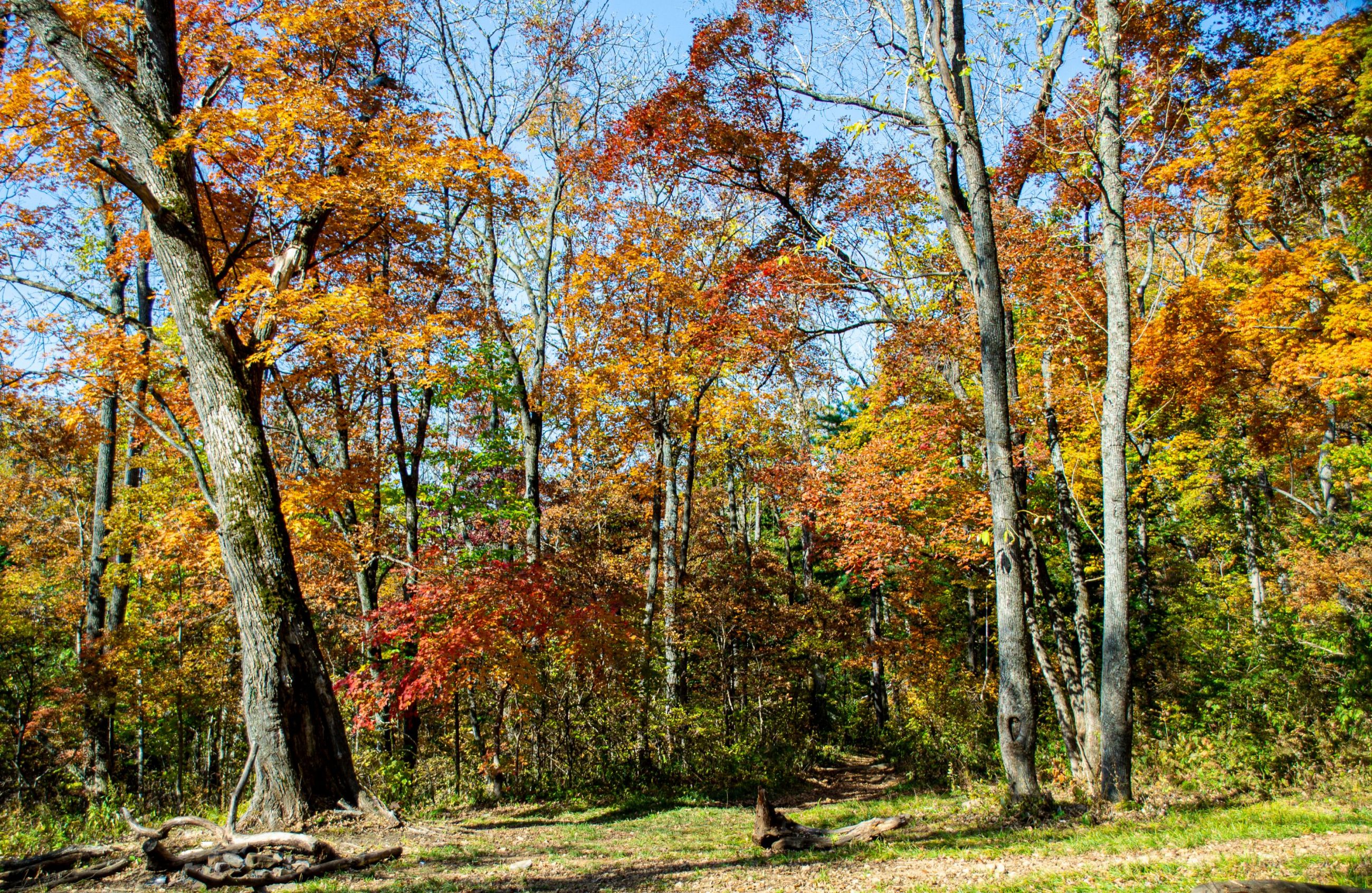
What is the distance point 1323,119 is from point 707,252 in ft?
38.0

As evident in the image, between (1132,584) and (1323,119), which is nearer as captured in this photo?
(1323,119)

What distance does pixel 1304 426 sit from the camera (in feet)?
52.9

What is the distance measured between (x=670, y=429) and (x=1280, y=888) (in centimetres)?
1339

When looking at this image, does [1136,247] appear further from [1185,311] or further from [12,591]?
[12,591]

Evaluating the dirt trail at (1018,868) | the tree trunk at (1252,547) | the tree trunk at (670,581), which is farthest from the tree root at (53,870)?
the tree trunk at (1252,547)

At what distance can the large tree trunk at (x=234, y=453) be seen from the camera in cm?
620

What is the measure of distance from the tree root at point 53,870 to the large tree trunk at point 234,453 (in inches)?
47.8

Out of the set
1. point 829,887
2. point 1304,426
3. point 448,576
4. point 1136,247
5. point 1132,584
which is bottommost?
point 829,887

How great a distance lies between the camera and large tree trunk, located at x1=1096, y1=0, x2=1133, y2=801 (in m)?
7.34

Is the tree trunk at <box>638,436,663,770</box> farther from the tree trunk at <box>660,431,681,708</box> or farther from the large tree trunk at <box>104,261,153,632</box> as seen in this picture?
the large tree trunk at <box>104,261,153,632</box>

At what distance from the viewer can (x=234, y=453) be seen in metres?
6.72

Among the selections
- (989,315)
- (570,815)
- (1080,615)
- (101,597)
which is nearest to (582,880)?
(570,815)

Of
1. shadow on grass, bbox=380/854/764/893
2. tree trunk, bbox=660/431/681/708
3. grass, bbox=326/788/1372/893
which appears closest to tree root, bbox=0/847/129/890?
grass, bbox=326/788/1372/893

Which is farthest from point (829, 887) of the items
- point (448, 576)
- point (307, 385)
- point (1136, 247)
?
point (1136, 247)
